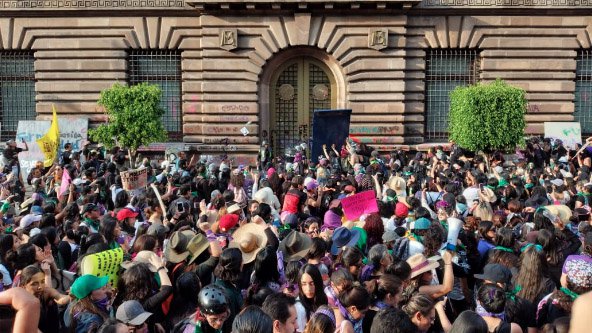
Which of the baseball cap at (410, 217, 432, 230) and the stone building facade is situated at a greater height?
the stone building facade

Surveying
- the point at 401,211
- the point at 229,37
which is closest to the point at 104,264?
the point at 401,211

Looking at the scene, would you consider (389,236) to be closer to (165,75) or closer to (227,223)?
(227,223)

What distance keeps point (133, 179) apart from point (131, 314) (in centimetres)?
799

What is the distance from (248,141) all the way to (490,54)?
28.9ft

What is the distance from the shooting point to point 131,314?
5.36 m

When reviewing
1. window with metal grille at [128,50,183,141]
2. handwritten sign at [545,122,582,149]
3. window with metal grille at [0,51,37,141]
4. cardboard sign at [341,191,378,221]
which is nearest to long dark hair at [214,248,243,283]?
cardboard sign at [341,191,378,221]

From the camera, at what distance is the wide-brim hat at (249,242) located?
292 inches

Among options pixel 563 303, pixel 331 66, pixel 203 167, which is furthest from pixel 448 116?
pixel 563 303

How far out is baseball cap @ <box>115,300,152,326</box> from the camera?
17.4 feet

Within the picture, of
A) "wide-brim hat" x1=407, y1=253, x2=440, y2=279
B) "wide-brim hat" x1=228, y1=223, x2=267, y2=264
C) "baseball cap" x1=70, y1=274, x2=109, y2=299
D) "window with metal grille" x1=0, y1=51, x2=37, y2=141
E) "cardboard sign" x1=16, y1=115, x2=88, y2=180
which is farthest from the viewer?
"window with metal grille" x1=0, y1=51, x2=37, y2=141

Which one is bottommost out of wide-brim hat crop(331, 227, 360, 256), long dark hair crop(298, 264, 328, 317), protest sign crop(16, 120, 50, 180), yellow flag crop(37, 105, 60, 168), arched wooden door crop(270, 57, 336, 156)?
long dark hair crop(298, 264, 328, 317)

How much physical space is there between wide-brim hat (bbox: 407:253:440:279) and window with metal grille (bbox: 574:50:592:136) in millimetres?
20373

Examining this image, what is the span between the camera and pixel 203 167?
17250mm

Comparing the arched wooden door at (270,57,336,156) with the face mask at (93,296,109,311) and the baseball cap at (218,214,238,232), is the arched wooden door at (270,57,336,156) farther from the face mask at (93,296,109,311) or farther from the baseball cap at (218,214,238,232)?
the face mask at (93,296,109,311)
